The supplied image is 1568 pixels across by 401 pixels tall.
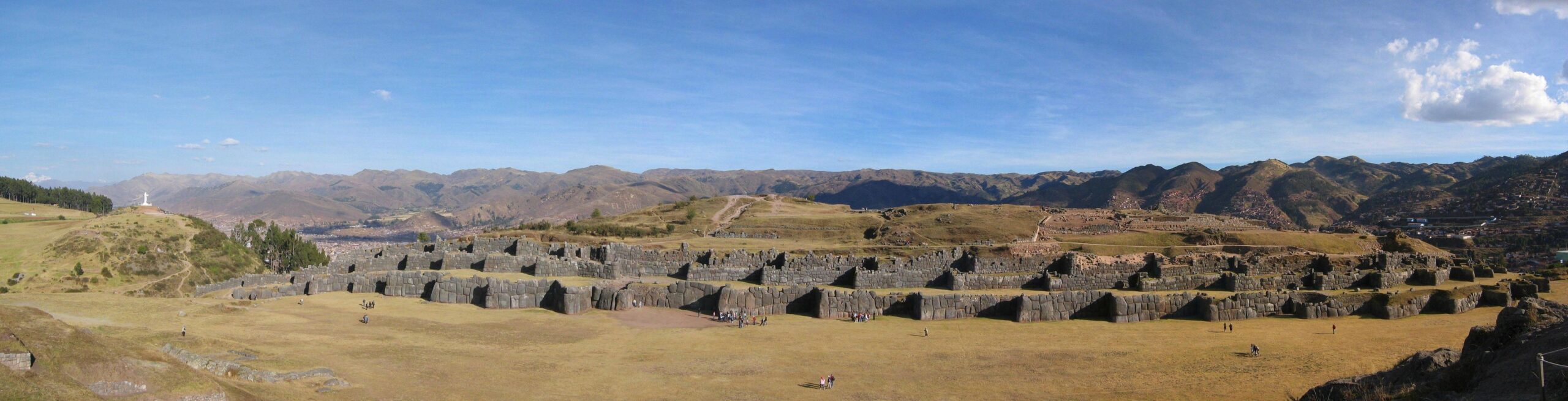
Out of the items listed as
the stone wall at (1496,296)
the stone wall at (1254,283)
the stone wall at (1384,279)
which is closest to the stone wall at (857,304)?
the stone wall at (1254,283)

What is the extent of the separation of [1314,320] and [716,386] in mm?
29738

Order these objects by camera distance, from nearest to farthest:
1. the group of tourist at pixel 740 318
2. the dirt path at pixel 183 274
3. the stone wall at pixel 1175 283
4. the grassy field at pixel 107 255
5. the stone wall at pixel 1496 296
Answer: the group of tourist at pixel 740 318 < the stone wall at pixel 1496 296 < the stone wall at pixel 1175 283 < the grassy field at pixel 107 255 < the dirt path at pixel 183 274

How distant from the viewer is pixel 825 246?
6794 cm

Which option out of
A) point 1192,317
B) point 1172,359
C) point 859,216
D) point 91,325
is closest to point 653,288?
point 91,325

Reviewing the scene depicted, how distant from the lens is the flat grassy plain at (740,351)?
22.5 metres

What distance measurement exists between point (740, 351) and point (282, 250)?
7232 centimetres


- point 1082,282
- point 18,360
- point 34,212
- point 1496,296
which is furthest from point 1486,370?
point 34,212

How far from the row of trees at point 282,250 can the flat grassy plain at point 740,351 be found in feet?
156

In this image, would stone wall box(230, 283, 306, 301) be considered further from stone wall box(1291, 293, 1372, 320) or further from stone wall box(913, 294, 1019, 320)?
stone wall box(1291, 293, 1372, 320)

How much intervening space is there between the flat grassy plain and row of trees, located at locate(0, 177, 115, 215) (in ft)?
337

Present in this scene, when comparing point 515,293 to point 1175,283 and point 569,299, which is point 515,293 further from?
point 1175,283

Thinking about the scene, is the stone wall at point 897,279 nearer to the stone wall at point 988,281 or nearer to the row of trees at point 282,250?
the stone wall at point 988,281

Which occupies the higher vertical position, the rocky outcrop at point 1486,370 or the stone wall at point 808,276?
the rocky outcrop at point 1486,370

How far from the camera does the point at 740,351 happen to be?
28.7 m
